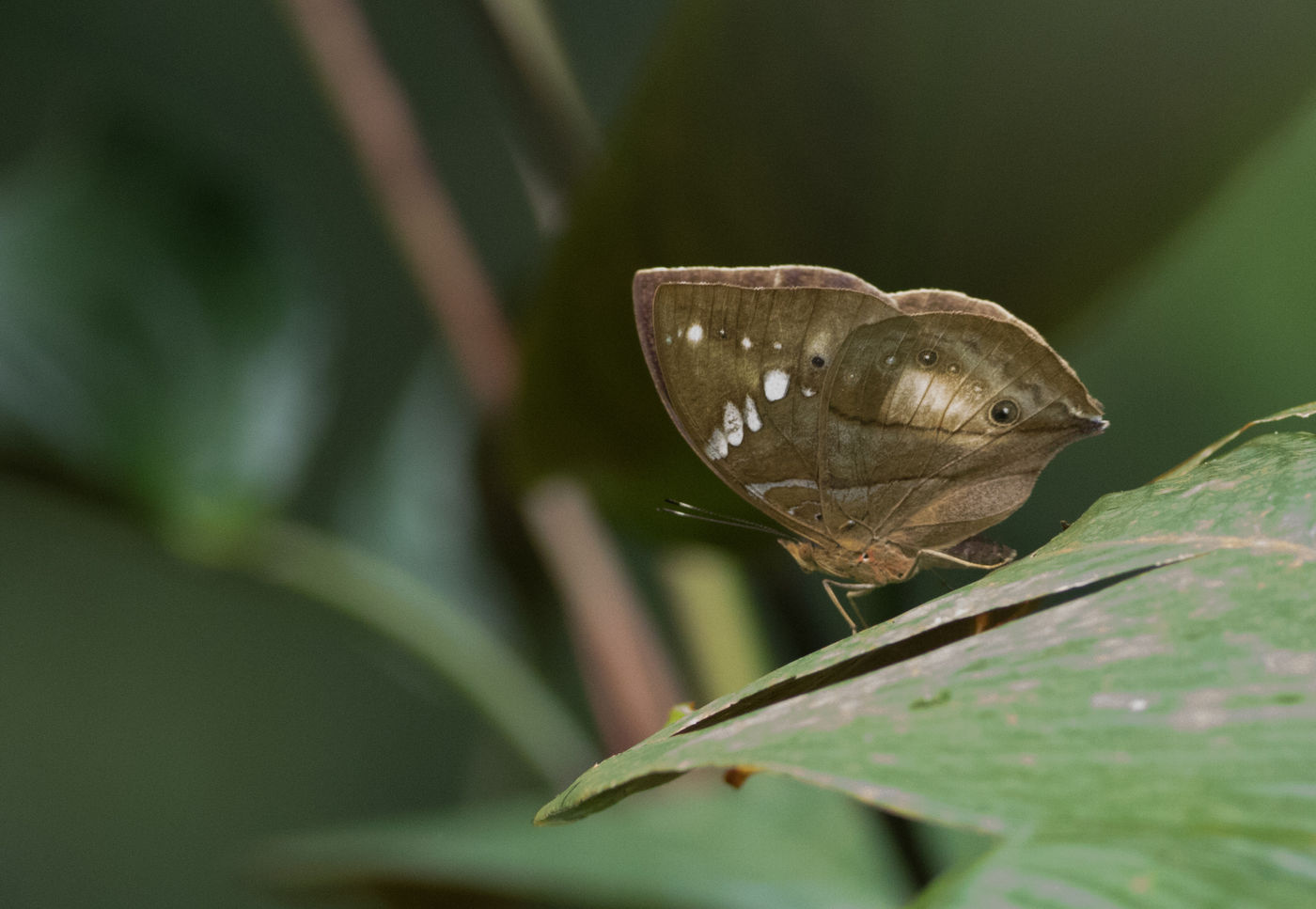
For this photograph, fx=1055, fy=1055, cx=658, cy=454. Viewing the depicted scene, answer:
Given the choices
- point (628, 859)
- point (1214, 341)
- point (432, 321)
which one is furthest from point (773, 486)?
point (1214, 341)

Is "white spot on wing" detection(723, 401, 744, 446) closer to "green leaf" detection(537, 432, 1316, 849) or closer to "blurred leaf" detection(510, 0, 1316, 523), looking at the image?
"blurred leaf" detection(510, 0, 1316, 523)

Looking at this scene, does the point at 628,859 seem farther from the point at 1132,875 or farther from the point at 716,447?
the point at 1132,875

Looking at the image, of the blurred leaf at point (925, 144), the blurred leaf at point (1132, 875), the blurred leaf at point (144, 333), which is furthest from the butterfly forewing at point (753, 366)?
the blurred leaf at point (144, 333)

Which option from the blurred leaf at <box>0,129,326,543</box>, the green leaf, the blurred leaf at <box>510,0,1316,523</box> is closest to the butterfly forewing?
the blurred leaf at <box>510,0,1316,523</box>

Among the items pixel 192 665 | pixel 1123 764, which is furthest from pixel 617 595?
pixel 192 665

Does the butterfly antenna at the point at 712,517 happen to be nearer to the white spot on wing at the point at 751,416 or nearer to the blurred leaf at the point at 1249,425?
the white spot on wing at the point at 751,416

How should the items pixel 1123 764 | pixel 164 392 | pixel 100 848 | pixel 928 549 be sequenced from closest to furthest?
pixel 1123 764 → pixel 928 549 → pixel 164 392 → pixel 100 848

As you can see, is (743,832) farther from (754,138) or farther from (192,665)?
(192,665)

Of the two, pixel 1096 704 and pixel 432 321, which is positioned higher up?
pixel 432 321
